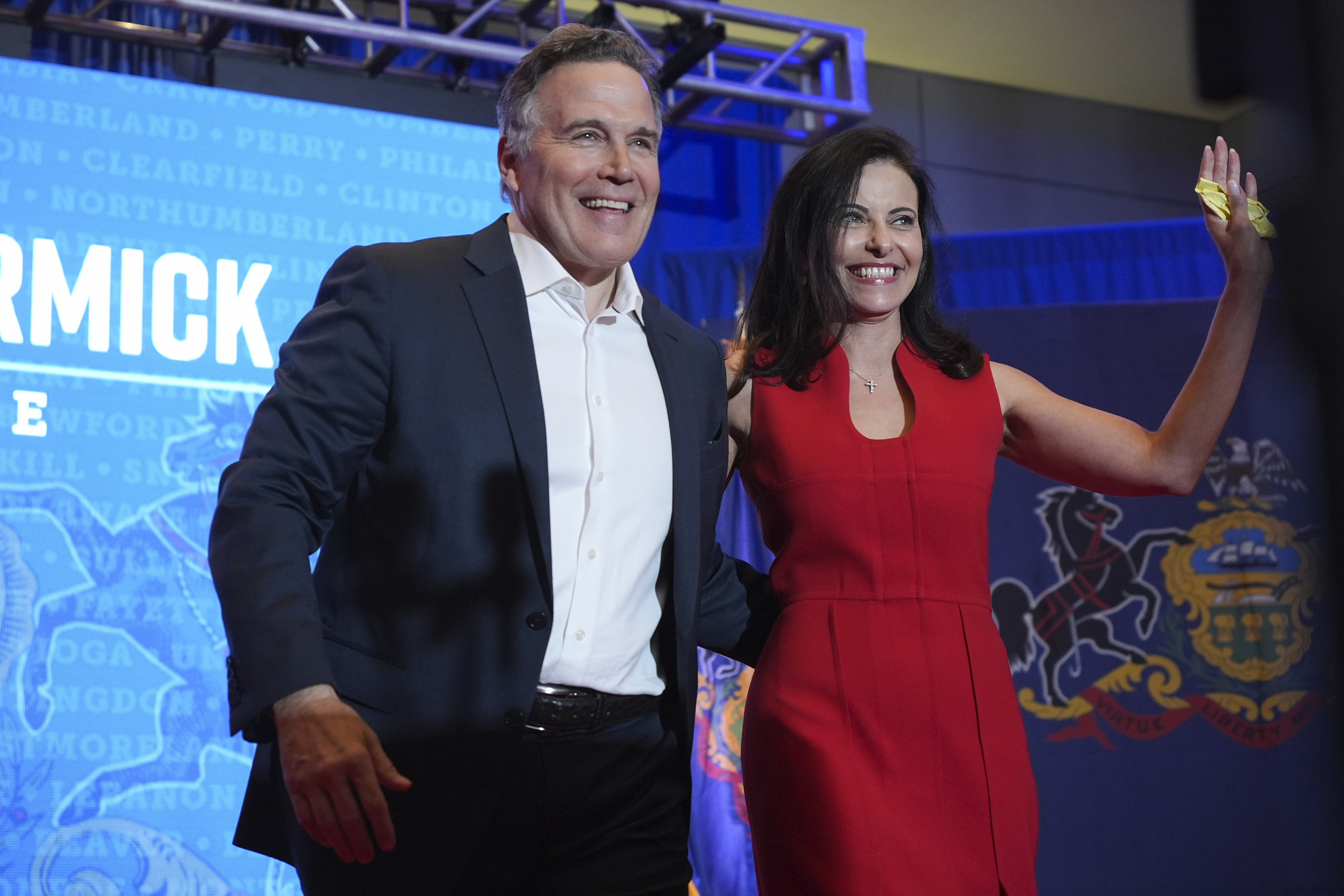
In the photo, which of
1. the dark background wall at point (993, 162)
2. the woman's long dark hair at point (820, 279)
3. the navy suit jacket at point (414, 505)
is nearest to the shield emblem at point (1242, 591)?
the dark background wall at point (993, 162)

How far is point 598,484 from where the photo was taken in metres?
1.67

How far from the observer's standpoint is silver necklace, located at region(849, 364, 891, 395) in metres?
2.17

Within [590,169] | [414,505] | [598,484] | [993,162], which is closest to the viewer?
[414,505]

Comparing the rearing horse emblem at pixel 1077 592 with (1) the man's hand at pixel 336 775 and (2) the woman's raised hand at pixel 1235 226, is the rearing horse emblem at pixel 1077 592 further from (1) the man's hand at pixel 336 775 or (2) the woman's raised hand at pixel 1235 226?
(1) the man's hand at pixel 336 775

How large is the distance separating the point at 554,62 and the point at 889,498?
2.57 feet

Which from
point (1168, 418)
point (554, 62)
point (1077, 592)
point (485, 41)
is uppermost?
point (485, 41)

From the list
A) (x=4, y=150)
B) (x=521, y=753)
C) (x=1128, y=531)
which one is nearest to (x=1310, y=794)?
(x=1128, y=531)

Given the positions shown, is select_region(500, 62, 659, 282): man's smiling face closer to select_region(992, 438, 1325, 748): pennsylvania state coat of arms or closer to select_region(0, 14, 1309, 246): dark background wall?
select_region(992, 438, 1325, 748): pennsylvania state coat of arms

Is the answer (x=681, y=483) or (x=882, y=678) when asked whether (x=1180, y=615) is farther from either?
(x=681, y=483)

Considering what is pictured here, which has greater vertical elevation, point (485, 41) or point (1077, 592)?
point (485, 41)

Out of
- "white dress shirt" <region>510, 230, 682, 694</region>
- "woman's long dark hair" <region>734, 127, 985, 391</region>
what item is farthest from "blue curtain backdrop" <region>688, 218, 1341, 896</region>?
"white dress shirt" <region>510, 230, 682, 694</region>

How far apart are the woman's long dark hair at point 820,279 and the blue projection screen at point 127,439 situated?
2108 mm

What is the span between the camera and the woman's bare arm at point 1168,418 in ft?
6.59

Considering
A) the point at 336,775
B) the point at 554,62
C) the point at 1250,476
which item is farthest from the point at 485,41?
the point at 336,775
